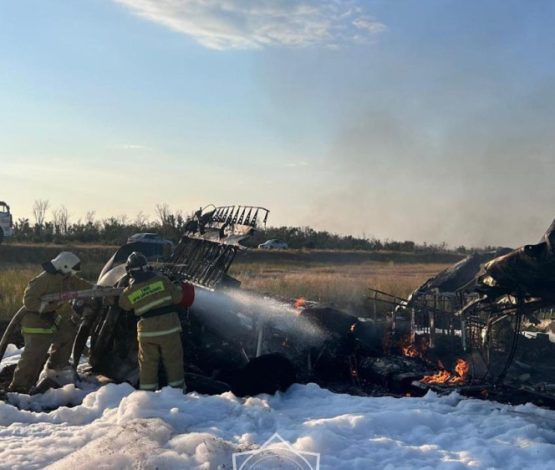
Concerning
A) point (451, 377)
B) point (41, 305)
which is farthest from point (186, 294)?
point (451, 377)

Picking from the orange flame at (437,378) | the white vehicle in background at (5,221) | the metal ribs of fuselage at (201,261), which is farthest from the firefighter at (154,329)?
the white vehicle in background at (5,221)

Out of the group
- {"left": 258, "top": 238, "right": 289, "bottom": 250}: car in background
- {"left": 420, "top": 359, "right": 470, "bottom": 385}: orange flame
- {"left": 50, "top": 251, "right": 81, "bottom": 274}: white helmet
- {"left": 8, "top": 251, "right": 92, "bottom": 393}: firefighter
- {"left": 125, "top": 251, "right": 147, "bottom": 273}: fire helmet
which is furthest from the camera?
{"left": 258, "top": 238, "right": 289, "bottom": 250}: car in background

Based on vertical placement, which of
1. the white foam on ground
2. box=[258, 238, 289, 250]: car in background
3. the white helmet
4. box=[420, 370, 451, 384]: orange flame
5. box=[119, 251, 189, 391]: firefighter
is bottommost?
the white foam on ground

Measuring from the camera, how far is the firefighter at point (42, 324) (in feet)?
26.7

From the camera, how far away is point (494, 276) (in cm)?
668

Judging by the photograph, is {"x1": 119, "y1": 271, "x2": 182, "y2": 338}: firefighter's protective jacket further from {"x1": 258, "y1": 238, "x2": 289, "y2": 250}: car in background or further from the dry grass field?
{"x1": 258, "y1": 238, "x2": 289, "y2": 250}: car in background

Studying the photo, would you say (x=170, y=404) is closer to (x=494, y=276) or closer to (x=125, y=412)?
(x=125, y=412)

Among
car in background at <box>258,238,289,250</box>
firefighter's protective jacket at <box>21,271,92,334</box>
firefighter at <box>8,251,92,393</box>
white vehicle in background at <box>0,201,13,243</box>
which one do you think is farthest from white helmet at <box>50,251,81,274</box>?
car in background at <box>258,238,289,250</box>

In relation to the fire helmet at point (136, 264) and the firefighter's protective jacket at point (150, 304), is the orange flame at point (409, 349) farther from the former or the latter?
the fire helmet at point (136, 264)

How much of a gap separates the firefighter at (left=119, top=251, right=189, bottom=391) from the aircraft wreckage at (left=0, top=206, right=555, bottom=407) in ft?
1.61

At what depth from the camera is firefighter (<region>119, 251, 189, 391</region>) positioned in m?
7.60

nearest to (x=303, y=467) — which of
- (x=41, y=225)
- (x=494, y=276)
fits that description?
(x=494, y=276)

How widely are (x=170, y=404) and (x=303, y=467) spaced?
2.31 metres

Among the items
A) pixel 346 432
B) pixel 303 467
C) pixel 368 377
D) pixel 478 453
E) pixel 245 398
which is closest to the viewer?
pixel 303 467
